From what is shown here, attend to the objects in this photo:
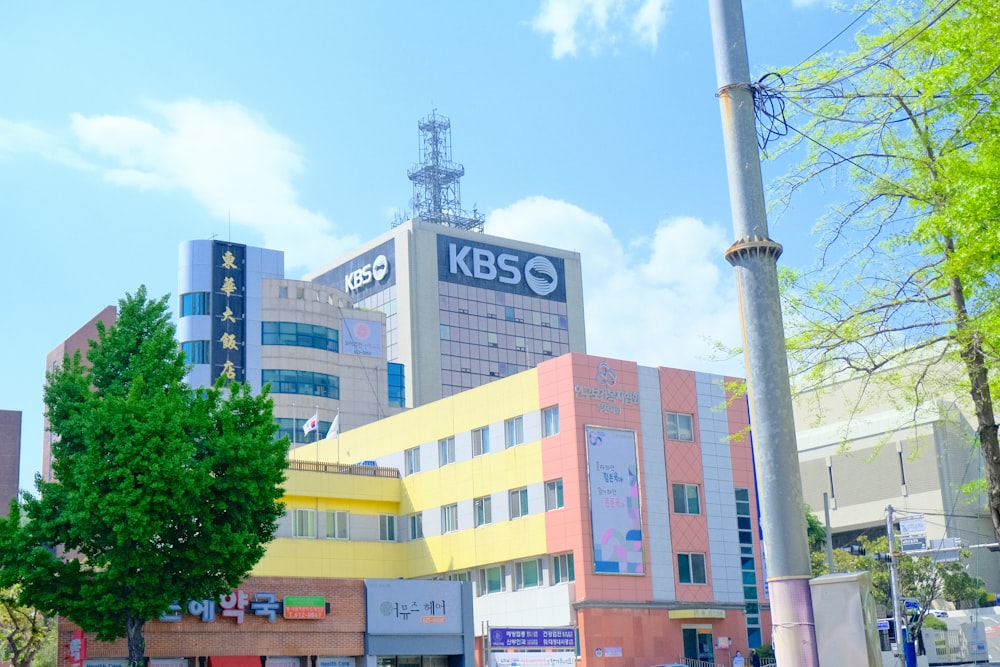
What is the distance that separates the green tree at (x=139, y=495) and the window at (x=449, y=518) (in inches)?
969

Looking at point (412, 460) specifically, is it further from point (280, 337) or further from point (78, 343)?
point (280, 337)

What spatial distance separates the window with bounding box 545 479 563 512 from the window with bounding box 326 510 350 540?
12.9m

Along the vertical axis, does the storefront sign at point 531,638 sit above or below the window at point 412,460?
below

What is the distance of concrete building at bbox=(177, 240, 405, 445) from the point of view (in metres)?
95.2

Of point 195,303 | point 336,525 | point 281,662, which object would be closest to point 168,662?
point 281,662

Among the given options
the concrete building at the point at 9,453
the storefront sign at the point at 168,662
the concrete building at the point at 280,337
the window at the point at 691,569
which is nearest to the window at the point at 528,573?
the window at the point at 691,569

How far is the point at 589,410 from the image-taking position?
54.8 metres

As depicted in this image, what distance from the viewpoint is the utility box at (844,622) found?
36.1ft

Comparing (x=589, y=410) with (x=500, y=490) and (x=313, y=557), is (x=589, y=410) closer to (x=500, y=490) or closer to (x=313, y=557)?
(x=500, y=490)

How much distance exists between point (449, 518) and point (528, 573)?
6444 mm

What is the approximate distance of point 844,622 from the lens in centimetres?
1109

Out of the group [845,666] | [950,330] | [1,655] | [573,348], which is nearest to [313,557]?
[1,655]

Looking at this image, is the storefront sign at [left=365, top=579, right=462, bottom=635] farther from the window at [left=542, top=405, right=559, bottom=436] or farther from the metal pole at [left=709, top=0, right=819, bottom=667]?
the metal pole at [left=709, top=0, right=819, bottom=667]

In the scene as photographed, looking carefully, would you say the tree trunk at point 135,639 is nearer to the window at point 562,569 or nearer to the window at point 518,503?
the window at point 562,569
